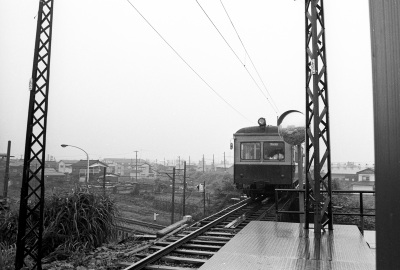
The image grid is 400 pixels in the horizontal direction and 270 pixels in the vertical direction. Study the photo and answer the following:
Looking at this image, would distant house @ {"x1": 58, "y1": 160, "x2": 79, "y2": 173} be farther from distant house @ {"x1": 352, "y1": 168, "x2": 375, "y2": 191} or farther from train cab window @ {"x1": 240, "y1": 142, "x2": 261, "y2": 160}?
train cab window @ {"x1": 240, "y1": 142, "x2": 261, "y2": 160}

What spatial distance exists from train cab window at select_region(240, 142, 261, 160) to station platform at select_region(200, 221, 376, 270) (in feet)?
23.5

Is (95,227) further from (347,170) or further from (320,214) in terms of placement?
(347,170)

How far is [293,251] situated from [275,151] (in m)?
8.91

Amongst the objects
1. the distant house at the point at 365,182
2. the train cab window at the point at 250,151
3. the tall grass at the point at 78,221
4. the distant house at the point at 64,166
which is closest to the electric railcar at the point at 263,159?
the train cab window at the point at 250,151

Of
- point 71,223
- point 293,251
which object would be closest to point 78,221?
point 71,223

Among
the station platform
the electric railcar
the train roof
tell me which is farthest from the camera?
the train roof

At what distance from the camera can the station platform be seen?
4.19m

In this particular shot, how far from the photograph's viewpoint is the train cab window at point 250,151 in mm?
13737

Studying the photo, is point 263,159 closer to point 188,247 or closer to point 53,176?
point 188,247

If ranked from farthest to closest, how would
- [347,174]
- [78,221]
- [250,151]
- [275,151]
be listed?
Result: [347,174], [250,151], [275,151], [78,221]

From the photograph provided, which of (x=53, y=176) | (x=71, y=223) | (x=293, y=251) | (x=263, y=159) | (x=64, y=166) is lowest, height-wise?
(x=53, y=176)

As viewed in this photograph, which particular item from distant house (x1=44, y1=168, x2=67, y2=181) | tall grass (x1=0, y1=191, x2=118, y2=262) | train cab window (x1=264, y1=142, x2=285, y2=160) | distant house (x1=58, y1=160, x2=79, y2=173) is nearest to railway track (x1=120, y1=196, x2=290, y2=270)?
tall grass (x1=0, y1=191, x2=118, y2=262)

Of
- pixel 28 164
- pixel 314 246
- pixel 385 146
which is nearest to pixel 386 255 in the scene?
pixel 385 146

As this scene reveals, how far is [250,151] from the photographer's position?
13852mm
